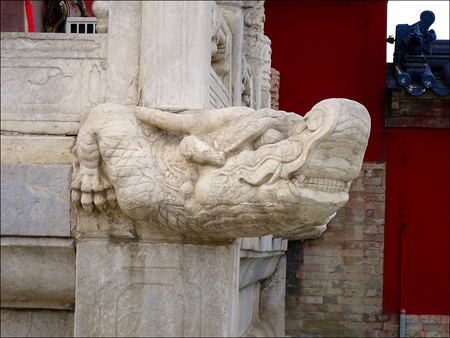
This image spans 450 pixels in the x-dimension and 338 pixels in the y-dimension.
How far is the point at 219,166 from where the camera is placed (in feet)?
7.36

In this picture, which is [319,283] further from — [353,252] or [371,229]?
[371,229]

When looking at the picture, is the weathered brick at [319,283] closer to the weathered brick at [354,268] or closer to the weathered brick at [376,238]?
the weathered brick at [354,268]

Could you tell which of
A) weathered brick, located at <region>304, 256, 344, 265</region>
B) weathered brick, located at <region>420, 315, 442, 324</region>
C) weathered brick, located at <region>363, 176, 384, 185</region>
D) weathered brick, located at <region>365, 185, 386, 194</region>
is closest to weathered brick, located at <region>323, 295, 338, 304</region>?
weathered brick, located at <region>304, 256, 344, 265</region>

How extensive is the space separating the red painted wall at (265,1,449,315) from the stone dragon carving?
6.87 metres

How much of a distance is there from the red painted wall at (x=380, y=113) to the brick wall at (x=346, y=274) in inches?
6.4

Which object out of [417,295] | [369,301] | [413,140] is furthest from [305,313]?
[413,140]

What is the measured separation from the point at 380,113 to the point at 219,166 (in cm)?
728

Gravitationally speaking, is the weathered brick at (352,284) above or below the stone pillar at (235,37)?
below

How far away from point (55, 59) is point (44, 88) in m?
0.13

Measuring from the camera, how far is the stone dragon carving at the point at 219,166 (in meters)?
2.13

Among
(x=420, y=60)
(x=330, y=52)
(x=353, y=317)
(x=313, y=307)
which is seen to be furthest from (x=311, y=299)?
(x=420, y=60)

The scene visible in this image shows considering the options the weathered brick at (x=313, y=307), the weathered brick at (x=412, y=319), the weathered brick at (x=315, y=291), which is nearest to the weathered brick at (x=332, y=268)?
the weathered brick at (x=315, y=291)

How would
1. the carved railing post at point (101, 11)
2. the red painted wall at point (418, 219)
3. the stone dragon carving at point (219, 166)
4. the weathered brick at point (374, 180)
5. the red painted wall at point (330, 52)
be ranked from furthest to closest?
the red painted wall at point (330, 52), the weathered brick at point (374, 180), the red painted wall at point (418, 219), the carved railing post at point (101, 11), the stone dragon carving at point (219, 166)

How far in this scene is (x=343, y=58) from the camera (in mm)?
9188
